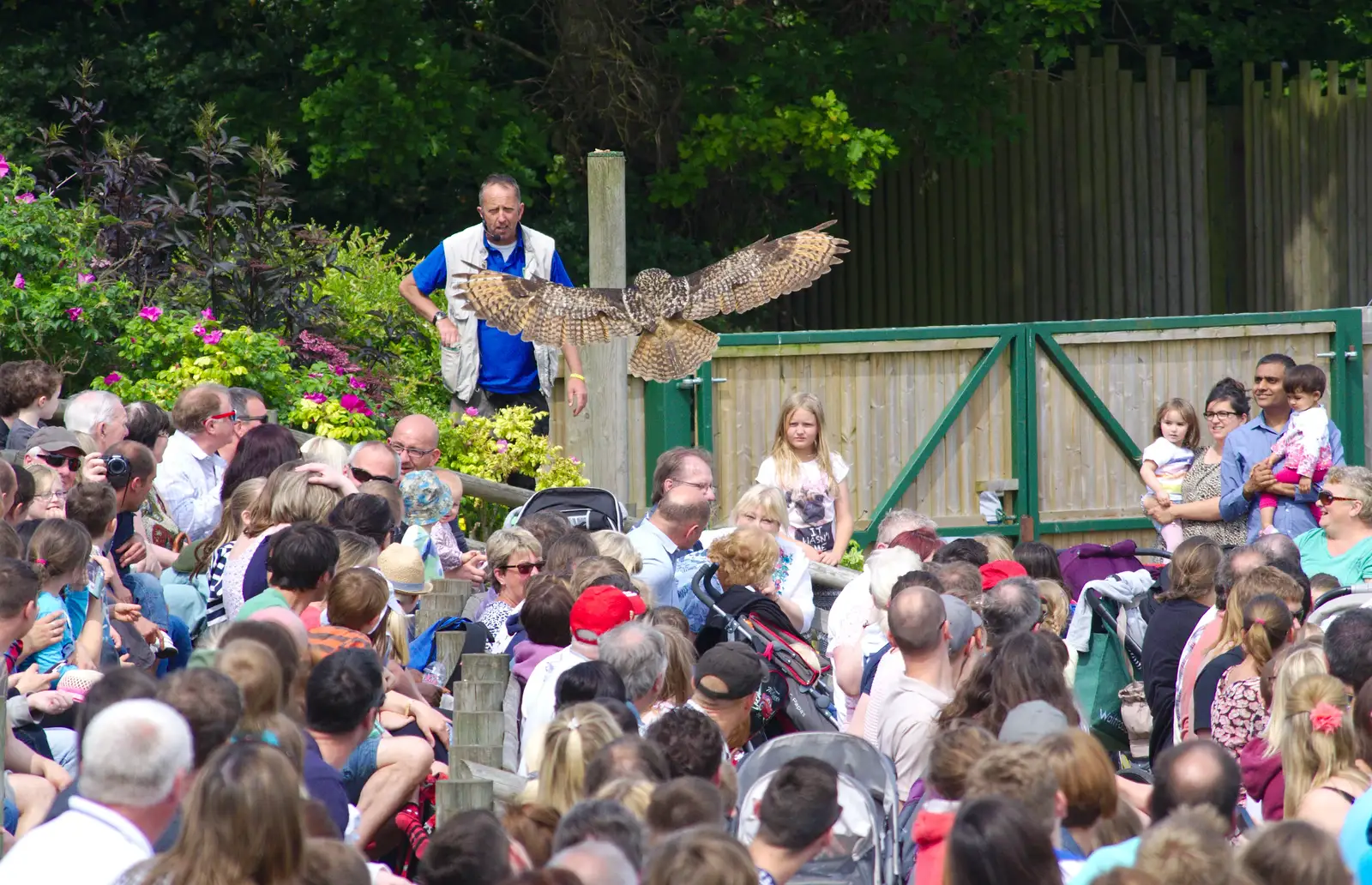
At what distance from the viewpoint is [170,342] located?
9117 millimetres

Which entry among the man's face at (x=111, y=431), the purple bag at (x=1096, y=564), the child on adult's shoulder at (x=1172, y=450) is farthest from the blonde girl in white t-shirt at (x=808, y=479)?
the man's face at (x=111, y=431)

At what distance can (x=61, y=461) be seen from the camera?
6.48 m

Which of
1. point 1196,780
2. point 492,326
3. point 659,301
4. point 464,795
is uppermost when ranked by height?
point 659,301

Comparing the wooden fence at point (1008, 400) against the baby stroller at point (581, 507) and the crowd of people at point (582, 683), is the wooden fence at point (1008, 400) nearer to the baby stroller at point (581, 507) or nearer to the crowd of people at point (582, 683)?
the baby stroller at point (581, 507)

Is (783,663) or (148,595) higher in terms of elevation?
(148,595)

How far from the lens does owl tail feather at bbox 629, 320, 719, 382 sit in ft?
29.2

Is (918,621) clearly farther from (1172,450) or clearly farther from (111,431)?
(1172,450)

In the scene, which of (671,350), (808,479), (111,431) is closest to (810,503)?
(808,479)

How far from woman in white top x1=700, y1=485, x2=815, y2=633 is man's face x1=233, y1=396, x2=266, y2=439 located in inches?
83.9

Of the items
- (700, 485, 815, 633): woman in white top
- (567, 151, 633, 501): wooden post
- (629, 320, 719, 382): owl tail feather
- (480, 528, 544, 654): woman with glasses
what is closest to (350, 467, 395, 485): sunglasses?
(480, 528, 544, 654): woman with glasses

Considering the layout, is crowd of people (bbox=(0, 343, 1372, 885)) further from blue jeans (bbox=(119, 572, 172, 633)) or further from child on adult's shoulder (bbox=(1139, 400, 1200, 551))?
child on adult's shoulder (bbox=(1139, 400, 1200, 551))

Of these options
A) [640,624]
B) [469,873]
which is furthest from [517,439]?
[469,873]

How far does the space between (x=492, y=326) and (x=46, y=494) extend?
2.85 m

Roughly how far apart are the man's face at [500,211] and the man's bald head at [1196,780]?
5.42m
